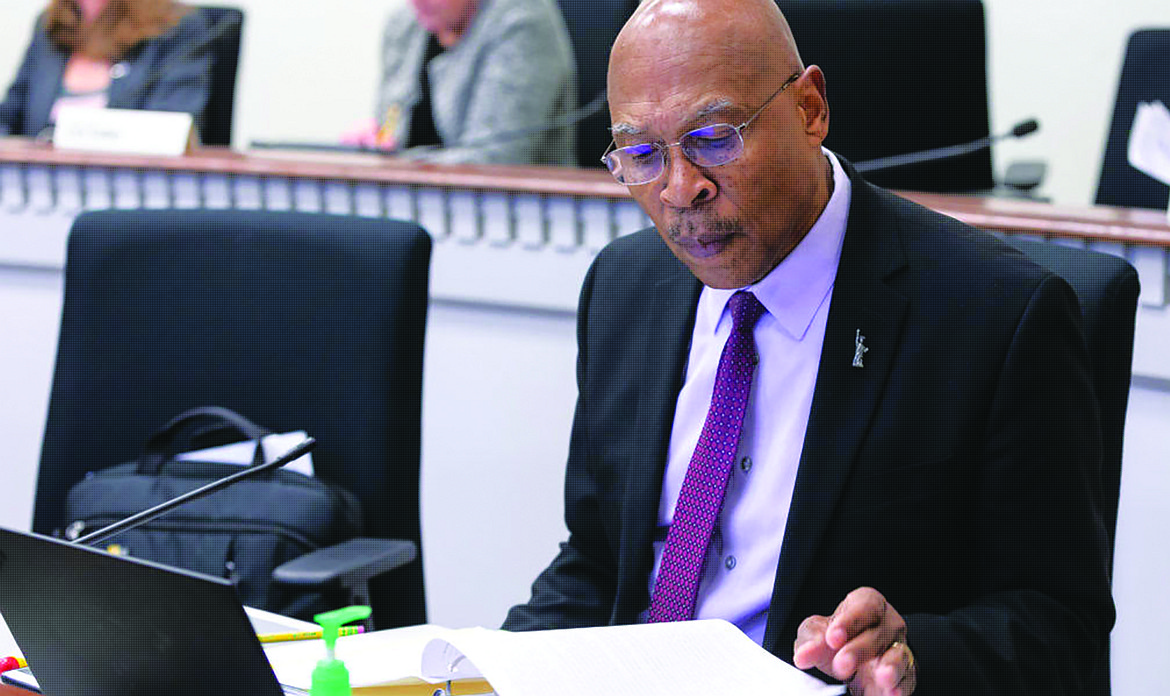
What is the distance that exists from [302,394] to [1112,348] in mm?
966

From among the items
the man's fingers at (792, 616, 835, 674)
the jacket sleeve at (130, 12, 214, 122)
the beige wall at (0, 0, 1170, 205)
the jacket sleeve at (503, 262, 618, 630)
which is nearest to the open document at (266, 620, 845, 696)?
the man's fingers at (792, 616, 835, 674)

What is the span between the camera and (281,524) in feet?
5.63

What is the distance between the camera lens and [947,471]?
49.6 inches

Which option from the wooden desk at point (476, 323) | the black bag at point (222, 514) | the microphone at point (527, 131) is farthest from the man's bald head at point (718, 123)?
the microphone at point (527, 131)

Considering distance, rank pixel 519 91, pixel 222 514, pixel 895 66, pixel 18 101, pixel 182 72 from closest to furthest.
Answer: pixel 222 514 → pixel 895 66 → pixel 519 91 → pixel 182 72 → pixel 18 101

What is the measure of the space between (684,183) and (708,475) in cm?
28

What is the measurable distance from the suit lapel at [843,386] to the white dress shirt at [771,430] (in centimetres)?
2

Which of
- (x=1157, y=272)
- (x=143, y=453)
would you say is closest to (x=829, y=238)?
(x=1157, y=272)

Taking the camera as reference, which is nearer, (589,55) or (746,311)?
(746,311)

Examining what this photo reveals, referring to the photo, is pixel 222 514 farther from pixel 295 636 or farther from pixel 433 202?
pixel 433 202

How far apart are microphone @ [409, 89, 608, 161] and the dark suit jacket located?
171 centimetres

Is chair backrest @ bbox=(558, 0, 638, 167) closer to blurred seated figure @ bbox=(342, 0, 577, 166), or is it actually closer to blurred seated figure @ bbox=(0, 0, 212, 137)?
blurred seated figure @ bbox=(342, 0, 577, 166)

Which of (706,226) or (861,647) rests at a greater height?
(706,226)

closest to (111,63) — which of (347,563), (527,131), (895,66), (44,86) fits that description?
(44,86)
